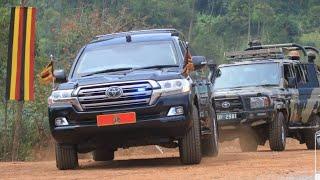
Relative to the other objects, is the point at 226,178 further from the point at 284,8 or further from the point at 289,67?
the point at 284,8

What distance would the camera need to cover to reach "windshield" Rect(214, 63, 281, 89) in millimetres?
16203

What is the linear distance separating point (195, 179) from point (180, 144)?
5.87 feet

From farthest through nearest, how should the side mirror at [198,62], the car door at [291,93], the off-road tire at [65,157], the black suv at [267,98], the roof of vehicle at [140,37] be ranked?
the car door at [291,93]
the black suv at [267,98]
the roof of vehicle at [140,37]
the side mirror at [198,62]
the off-road tire at [65,157]

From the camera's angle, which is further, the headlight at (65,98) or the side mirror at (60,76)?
the side mirror at (60,76)

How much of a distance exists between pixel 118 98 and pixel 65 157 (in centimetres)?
125


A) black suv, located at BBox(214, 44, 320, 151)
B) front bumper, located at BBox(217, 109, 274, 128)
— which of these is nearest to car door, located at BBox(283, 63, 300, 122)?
black suv, located at BBox(214, 44, 320, 151)

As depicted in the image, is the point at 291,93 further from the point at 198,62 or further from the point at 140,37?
the point at 198,62

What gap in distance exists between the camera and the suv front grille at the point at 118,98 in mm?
10109

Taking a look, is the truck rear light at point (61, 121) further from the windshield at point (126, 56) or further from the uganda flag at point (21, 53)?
the uganda flag at point (21, 53)

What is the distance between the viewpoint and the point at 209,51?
47.7 meters

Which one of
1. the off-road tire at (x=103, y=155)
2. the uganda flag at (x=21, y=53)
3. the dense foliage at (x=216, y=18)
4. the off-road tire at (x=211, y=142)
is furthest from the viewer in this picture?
the dense foliage at (x=216, y=18)

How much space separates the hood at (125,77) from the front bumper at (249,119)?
5.01 m

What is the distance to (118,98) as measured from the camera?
10.1m

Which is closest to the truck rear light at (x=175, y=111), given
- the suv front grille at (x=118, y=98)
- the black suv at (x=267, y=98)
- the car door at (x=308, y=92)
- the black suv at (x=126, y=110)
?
the black suv at (x=126, y=110)
